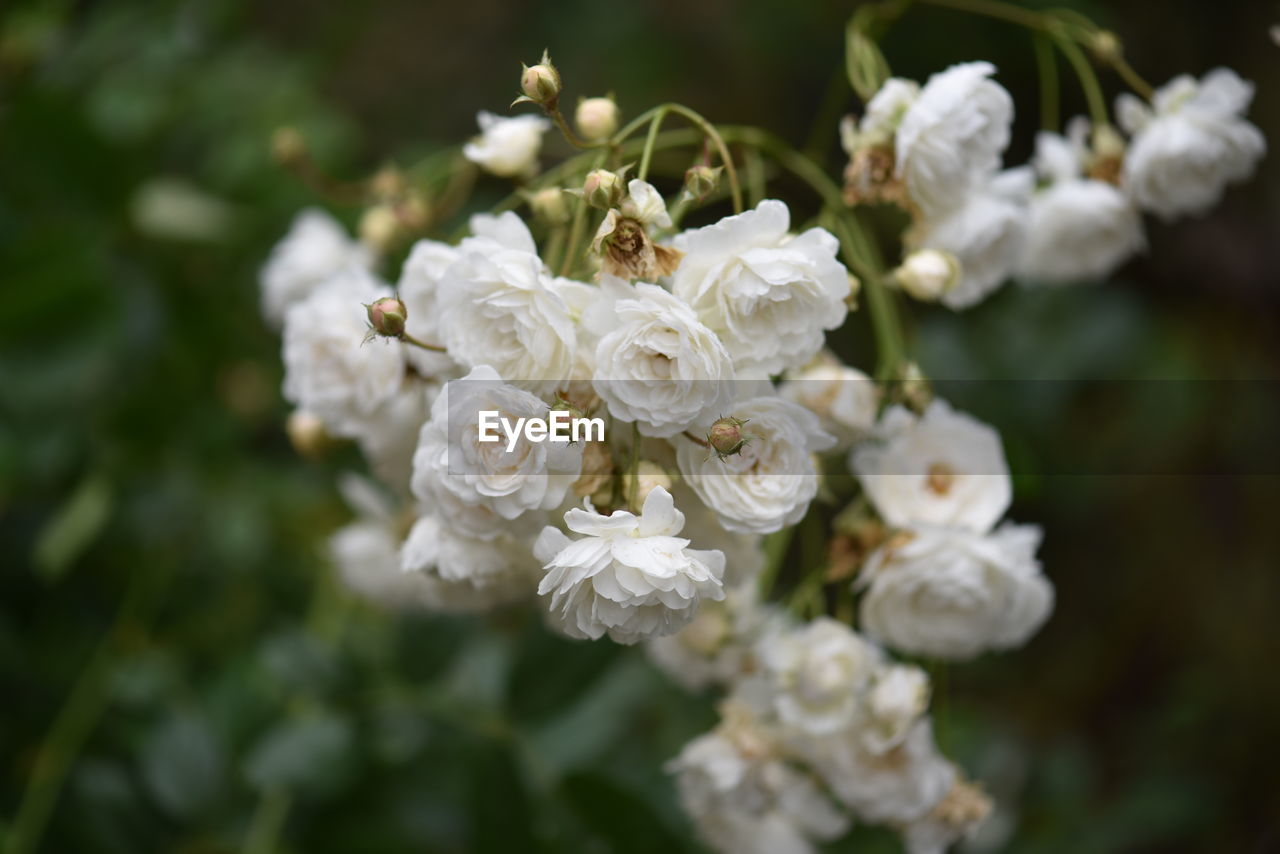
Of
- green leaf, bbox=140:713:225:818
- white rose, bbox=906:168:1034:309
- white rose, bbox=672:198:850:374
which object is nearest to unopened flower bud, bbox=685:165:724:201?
white rose, bbox=672:198:850:374

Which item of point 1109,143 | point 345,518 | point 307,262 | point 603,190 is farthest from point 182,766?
point 1109,143

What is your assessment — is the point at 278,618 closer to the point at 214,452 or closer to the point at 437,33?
the point at 214,452

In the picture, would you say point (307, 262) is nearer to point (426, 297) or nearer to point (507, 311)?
point (426, 297)

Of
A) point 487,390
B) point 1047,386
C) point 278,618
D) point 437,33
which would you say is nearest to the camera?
point 487,390

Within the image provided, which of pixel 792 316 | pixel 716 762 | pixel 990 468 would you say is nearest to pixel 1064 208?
pixel 990 468

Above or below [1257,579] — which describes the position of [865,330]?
above

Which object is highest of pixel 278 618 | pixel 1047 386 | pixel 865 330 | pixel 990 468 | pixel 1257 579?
pixel 990 468

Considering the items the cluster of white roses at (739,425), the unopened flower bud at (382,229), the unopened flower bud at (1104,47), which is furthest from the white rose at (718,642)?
the unopened flower bud at (1104,47)

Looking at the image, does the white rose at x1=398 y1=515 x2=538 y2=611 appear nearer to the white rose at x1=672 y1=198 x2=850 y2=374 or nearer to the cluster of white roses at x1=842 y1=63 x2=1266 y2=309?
the white rose at x1=672 y1=198 x2=850 y2=374
